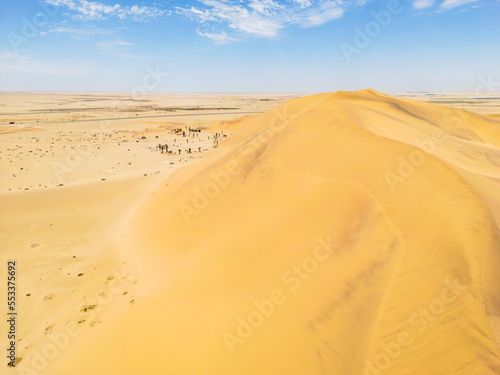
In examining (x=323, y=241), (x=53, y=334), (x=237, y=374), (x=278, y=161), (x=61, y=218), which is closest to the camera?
(x=237, y=374)

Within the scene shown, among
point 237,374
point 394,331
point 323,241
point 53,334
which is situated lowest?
point 53,334

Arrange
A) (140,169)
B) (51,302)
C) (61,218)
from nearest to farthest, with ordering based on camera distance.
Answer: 1. (51,302)
2. (61,218)
3. (140,169)

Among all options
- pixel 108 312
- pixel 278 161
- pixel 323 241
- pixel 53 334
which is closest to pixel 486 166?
pixel 278 161

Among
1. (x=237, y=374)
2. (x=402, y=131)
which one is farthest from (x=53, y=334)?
(x=402, y=131)

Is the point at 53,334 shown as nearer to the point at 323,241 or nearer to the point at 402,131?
the point at 323,241

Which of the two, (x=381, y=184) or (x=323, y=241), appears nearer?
(x=323, y=241)

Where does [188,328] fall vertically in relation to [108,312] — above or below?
above
